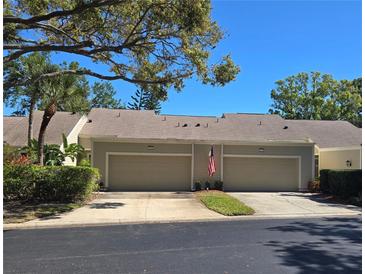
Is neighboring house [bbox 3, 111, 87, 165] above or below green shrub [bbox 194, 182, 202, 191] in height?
→ above

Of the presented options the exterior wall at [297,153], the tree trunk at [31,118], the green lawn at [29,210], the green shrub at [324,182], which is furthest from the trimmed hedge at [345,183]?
the tree trunk at [31,118]

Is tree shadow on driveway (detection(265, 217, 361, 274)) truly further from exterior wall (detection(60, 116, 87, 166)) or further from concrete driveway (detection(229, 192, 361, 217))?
exterior wall (detection(60, 116, 87, 166))

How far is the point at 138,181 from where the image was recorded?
2220 cm

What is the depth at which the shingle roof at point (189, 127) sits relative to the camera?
23.5 m

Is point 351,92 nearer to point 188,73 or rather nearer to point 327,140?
point 327,140

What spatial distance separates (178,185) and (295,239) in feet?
43.6

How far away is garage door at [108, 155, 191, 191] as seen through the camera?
22.1 m

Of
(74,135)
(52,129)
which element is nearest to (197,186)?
(74,135)

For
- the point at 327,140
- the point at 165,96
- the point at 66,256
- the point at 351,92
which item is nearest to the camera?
the point at 66,256

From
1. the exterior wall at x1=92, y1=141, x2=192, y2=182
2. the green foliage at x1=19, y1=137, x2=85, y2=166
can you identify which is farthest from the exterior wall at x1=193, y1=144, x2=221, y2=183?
the green foliage at x1=19, y1=137, x2=85, y2=166

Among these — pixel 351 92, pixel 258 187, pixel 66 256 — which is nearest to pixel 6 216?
pixel 66 256

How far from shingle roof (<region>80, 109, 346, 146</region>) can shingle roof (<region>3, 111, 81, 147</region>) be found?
113 cm

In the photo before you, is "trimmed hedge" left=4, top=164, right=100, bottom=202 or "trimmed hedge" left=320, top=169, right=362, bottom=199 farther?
"trimmed hedge" left=320, top=169, right=362, bottom=199

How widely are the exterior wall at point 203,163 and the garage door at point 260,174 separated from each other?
1.65 ft
